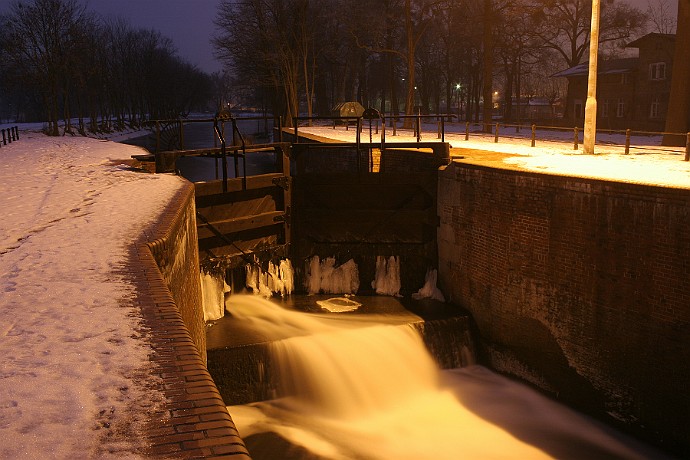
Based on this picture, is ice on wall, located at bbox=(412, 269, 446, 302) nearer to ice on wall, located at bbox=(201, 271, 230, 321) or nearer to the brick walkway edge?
ice on wall, located at bbox=(201, 271, 230, 321)

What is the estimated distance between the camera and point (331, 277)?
15703 mm

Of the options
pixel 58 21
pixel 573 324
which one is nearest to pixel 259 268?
pixel 573 324

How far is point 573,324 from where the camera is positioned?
1092 centimetres

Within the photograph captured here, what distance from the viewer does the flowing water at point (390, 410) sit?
32.8ft

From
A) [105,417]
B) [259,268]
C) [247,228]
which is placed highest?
[105,417]

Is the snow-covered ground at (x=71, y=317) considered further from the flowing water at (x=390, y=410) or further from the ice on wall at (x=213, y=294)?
the flowing water at (x=390, y=410)

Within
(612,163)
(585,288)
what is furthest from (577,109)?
(585,288)

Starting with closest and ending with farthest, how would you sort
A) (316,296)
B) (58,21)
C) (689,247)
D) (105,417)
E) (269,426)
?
(105,417) < (689,247) < (269,426) < (316,296) < (58,21)

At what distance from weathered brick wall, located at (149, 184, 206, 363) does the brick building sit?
1272 inches

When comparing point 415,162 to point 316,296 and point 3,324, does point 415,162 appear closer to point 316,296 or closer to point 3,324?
point 316,296

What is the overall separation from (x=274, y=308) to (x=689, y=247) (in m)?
8.24

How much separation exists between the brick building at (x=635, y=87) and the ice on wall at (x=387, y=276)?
87.1ft

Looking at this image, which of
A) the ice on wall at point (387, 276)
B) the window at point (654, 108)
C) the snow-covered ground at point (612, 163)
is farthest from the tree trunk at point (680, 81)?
the window at point (654, 108)

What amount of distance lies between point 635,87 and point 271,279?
3142 cm
